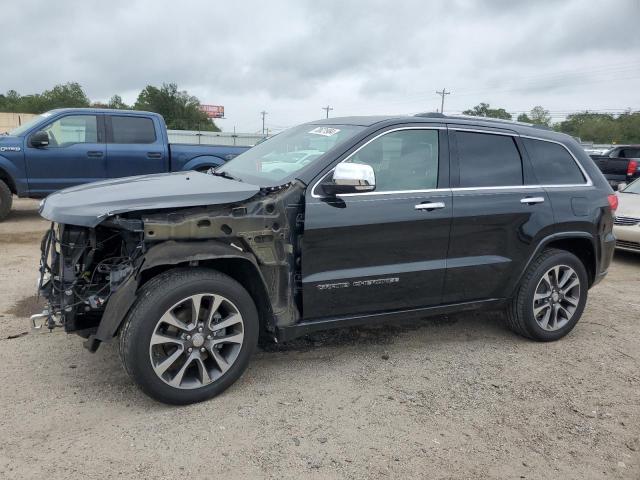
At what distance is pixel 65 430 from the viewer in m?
3.04

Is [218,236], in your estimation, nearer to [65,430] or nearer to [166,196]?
[166,196]

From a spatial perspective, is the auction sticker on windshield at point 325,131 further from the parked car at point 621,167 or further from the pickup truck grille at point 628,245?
the parked car at point 621,167

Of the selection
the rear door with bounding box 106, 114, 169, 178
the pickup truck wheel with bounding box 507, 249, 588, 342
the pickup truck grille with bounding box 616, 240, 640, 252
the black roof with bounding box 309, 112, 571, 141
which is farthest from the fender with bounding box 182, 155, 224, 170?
the pickup truck grille with bounding box 616, 240, 640, 252

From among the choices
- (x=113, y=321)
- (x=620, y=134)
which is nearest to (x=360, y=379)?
(x=113, y=321)

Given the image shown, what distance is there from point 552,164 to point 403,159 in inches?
59.9

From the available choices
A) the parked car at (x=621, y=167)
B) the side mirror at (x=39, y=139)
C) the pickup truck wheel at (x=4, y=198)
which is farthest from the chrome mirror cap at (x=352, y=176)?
the parked car at (x=621, y=167)

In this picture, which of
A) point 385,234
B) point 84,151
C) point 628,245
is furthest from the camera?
point 84,151

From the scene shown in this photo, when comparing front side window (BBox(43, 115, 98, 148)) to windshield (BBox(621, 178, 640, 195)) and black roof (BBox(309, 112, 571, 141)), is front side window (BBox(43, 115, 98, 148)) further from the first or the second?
windshield (BBox(621, 178, 640, 195))

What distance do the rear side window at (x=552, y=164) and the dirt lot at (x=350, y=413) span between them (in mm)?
1421

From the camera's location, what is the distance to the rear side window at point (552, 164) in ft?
14.9

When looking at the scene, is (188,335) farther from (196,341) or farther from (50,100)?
(50,100)

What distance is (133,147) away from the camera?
9.55 metres

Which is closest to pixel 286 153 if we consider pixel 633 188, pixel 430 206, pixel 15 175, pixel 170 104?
pixel 430 206

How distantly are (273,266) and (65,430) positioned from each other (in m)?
1.53
